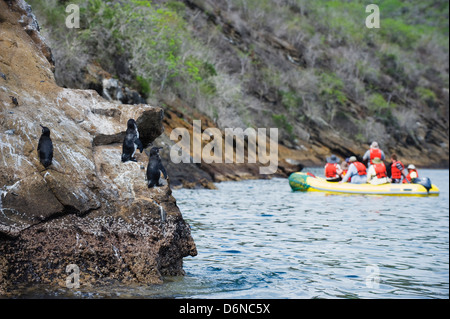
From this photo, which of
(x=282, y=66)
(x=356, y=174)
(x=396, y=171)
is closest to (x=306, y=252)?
(x=356, y=174)

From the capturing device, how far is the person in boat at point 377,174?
23.3 metres

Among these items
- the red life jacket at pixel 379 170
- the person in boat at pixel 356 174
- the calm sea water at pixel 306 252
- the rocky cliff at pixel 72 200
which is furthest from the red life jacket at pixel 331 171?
the rocky cliff at pixel 72 200

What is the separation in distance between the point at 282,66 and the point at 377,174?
101 ft

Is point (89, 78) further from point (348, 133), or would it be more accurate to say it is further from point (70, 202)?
point (348, 133)

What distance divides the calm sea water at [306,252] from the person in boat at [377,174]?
3429 millimetres

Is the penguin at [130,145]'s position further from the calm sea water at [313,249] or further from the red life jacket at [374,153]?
the red life jacket at [374,153]

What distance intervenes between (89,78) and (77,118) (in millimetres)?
14479

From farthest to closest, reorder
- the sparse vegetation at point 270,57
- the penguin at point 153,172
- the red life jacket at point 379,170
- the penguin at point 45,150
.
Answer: the sparse vegetation at point 270,57 < the red life jacket at point 379,170 < the penguin at point 153,172 < the penguin at point 45,150

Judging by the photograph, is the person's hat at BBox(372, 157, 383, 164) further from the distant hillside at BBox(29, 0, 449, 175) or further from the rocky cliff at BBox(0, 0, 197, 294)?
the rocky cliff at BBox(0, 0, 197, 294)

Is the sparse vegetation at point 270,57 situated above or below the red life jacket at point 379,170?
above

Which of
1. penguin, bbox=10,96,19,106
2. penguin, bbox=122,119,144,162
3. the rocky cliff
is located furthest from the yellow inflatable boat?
penguin, bbox=10,96,19,106

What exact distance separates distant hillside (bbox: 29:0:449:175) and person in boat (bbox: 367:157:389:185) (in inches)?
417

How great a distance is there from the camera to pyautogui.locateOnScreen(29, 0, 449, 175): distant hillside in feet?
89.3

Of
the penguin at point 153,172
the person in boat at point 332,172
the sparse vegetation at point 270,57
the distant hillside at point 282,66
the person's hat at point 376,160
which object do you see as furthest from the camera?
the sparse vegetation at point 270,57
